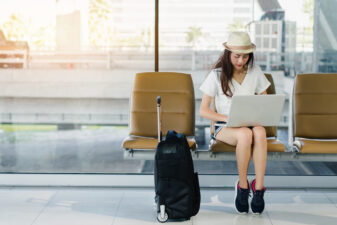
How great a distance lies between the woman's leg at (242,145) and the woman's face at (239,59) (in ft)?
1.50

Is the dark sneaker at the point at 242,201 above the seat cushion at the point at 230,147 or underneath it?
underneath

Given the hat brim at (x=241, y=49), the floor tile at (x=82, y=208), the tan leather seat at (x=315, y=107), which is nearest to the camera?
the floor tile at (x=82, y=208)

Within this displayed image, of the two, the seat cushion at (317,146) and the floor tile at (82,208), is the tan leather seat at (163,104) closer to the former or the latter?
the floor tile at (82,208)

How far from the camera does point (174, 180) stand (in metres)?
3.05

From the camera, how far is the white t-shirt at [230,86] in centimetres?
342

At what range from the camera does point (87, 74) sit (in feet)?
13.3

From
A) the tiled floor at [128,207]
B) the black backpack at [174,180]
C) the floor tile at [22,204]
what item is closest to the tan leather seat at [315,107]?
the tiled floor at [128,207]

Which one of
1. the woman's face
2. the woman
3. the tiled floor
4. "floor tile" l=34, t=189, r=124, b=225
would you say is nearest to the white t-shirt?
the woman

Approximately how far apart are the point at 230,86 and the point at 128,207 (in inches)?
44.8

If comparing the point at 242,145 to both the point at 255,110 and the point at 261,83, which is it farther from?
the point at 261,83

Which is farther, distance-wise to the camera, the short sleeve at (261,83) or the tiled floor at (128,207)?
the short sleeve at (261,83)

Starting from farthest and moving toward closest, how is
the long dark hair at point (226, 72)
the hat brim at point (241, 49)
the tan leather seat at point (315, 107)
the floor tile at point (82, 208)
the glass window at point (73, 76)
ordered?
the glass window at point (73, 76) < the tan leather seat at point (315, 107) < the long dark hair at point (226, 72) < the hat brim at point (241, 49) < the floor tile at point (82, 208)

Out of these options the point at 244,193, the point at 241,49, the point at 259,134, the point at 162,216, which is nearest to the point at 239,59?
the point at 241,49

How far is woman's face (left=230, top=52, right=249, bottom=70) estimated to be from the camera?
3.29 m
